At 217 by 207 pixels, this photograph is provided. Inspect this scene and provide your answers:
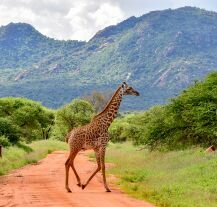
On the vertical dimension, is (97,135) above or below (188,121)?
below

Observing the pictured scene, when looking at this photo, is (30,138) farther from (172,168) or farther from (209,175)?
(209,175)

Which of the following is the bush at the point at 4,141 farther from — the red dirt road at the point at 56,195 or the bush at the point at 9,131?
the red dirt road at the point at 56,195

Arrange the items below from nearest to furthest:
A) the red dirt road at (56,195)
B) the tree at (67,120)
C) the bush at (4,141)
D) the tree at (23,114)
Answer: the red dirt road at (56,195), the bush at (4,141), the tree at (23,114), the tree at (67,120)

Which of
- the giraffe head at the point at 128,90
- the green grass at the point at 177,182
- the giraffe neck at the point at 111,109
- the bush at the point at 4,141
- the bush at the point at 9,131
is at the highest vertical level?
the giraffe head at the point at 128,90

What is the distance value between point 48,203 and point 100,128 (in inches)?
174

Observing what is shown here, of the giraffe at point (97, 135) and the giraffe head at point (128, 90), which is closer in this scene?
the giraffe at point (97, 135)

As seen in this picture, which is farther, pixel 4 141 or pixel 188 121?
pixel 4 141

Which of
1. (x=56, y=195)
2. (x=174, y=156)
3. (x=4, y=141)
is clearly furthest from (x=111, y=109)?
(x=4, y=141)

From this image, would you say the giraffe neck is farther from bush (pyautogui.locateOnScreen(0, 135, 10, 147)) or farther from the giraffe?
bush (pyautogui.locateOnScreen(0, 135, 10, 147))

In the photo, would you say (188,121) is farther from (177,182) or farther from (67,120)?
(67,120)

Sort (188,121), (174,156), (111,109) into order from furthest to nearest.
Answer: (188,121) < (174,156) < (111,109)

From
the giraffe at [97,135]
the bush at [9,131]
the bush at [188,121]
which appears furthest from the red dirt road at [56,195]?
the bush at [9,131]

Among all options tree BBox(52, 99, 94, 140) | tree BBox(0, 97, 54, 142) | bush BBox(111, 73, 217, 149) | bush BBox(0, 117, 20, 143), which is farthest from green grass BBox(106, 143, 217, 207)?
tree BBox(52, 99, 94, 140)

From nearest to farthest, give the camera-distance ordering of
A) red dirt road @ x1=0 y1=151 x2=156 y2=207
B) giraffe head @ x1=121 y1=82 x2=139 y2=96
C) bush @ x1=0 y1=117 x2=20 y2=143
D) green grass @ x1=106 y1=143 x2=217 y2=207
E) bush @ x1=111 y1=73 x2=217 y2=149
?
1. red dirt road @ x1=0 y1=151 x2=156 y2=207
2. green grass @ x1=106 y1=143 x2=217 y2=207
3. giraffe head @ x1=121 y1=82 x2=139 y2=96
4. bush @ x1=111 y1=73 x2=217 y2=149
5. bush @ x1=0 y1=117 x2=20 y2=143
